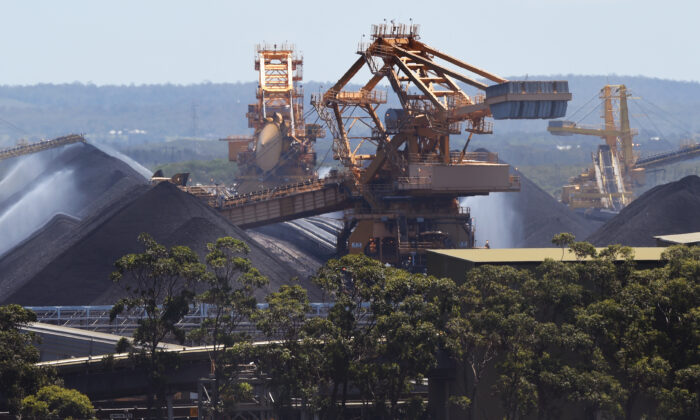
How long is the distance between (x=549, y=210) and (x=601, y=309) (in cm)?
7512

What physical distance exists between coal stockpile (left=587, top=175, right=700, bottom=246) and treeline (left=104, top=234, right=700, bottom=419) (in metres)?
33.1

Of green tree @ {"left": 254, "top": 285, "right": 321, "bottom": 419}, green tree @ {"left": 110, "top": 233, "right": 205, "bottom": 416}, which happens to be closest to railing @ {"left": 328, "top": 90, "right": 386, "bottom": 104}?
green tree @ {"left": 110, "top": 233, "right": 205, "bottom": 416}

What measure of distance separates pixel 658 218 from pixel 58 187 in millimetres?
71992

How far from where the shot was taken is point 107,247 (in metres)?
75.1

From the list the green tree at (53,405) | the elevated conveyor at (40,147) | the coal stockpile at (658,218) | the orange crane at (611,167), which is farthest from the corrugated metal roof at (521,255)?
the elevated conveyor at (40,147)

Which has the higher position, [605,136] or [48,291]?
[605,136]

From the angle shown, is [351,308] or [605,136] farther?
[605,136]

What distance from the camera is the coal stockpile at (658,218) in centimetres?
8275

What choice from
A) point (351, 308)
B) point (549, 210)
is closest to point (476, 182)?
point (351, 308)

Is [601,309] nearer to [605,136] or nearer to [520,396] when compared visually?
[520,396]

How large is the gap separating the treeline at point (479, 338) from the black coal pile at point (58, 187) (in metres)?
56.4

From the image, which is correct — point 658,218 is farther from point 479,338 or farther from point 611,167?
point 611,167

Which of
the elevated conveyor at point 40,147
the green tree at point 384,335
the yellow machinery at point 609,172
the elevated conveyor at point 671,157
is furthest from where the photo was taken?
the yellow machinery at point 609,172

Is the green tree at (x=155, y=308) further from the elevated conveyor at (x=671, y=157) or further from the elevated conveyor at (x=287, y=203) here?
the elevated conveyor at (x=671, y=157)
